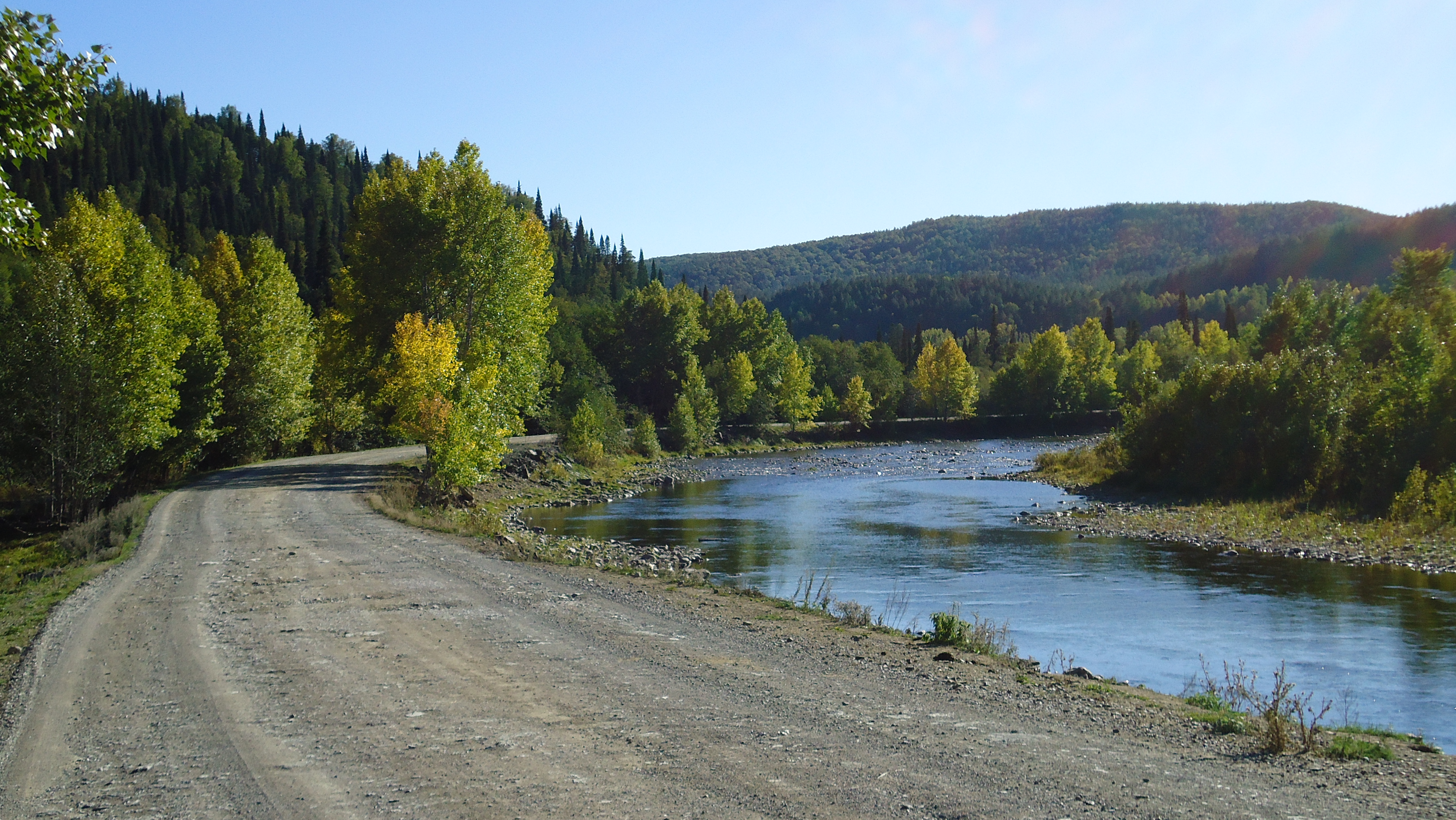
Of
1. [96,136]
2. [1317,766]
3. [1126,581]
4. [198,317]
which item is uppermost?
[96,136]

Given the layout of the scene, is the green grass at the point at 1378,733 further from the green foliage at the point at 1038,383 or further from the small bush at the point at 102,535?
the green foliage at the point at 1038,383

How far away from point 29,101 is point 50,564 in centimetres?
1815

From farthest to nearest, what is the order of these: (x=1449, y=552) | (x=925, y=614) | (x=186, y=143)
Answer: (x=186, y=143), (x=1449, y=552), (x=925, y=614)

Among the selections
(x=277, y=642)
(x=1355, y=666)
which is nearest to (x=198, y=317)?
(x=277, y=642)

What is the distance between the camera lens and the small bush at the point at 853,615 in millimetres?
15812

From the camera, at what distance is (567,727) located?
9.24m

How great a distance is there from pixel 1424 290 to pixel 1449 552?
158ft

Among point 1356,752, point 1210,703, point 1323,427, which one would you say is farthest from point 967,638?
point 1323,427

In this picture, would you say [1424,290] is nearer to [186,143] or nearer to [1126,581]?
[1126,581]

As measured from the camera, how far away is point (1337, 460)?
122 ft

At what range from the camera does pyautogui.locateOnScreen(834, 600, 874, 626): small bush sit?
51.9ft

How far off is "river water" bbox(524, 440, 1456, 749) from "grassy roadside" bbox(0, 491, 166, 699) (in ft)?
43.4

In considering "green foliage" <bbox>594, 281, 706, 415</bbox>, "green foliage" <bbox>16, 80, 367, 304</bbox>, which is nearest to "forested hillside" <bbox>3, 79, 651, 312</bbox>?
"green foliage" <bbox>16, 80, 367, 304</bbox>

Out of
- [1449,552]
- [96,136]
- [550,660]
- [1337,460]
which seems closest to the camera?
[550,660]
